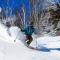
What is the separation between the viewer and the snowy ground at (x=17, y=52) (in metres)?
2.63

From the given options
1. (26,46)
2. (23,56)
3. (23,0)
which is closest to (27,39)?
(26,46)

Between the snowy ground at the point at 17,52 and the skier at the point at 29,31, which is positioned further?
the skier at the point at 29,31

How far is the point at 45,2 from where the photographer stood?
2840mm

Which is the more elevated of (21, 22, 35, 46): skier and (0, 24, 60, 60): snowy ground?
(21, 22, 35, 46): skier

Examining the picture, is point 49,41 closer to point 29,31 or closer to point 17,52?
point 29,31

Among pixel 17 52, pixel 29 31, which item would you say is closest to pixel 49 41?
pixel 29 31

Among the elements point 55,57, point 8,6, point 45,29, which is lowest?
point 55,57

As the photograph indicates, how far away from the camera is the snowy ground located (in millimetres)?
2635

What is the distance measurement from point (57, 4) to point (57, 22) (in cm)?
21

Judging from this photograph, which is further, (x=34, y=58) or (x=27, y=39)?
(x=27, y=39)

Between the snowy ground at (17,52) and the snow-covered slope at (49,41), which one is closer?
the snowy ground at (17,52)

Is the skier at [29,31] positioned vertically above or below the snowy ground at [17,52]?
above

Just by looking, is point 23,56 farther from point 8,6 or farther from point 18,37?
point 8,6

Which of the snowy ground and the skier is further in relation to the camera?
→ the skier
